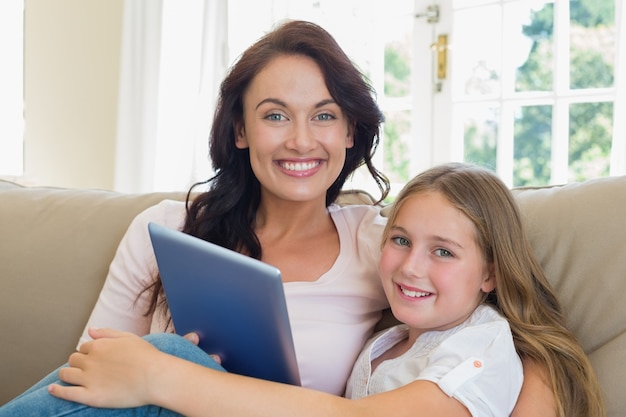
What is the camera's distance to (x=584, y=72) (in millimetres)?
3055

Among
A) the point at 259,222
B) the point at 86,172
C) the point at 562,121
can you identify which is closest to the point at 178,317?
the point at 259,222

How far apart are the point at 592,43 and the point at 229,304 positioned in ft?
7.98

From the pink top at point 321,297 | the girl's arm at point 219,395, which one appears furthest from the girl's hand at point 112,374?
the pink top at point 321,297

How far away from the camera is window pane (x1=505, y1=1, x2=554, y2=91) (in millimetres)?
3125

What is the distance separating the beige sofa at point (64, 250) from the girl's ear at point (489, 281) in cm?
11

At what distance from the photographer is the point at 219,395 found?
41.3 inches

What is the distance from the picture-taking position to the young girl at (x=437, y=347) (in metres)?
1.04

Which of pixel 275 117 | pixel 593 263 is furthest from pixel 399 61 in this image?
pixel 593 263

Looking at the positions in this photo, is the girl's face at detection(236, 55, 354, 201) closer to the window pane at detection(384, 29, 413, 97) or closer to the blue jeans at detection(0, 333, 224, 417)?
the blue jeans at detection(0, 333, 224, 417)

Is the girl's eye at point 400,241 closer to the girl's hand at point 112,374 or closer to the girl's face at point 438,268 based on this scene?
the girl's face at point 438,268

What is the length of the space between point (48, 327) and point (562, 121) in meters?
2.26

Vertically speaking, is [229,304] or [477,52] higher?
[477,52]

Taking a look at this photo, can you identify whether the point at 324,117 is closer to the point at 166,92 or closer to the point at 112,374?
the point at 112,374

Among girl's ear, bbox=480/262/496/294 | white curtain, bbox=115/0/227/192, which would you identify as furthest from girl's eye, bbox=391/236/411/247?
white curtain, bbox=115/0/227/192
